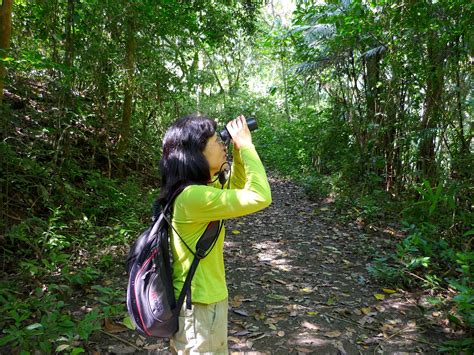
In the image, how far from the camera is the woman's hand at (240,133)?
171 cm

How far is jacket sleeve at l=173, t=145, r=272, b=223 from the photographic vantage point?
5.04ft

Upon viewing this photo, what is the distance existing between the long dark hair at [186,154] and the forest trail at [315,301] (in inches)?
71.6

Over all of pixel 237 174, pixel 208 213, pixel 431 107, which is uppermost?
pixel 431 107

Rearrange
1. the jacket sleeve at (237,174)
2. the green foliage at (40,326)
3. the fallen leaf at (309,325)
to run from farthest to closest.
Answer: the fallen leaf at (309,325) < the green foliage at (40,326) < the jacket sleeve at (237,174)

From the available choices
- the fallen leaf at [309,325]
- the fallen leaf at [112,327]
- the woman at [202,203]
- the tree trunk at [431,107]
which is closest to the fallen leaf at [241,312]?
the fallen leaf at [309,325]

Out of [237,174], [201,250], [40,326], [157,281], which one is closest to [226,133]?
[237,174]

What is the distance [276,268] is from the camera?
15.1 feet

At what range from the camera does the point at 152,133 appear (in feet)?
25.4

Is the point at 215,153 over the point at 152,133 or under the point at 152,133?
under

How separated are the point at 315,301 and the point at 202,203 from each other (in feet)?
8.92

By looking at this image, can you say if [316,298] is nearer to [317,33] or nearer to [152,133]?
[152,133]

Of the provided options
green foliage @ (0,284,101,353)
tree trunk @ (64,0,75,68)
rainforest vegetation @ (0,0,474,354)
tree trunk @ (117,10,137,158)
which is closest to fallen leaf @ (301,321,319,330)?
rainforest vegetation @ (0,0,474,354)

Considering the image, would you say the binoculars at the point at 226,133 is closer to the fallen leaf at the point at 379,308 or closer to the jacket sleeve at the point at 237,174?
the jacket sleeve at the point at 237,174

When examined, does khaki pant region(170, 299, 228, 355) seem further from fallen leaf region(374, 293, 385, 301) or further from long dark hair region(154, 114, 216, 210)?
fallen leaf region(374, 293, 385, 301)
